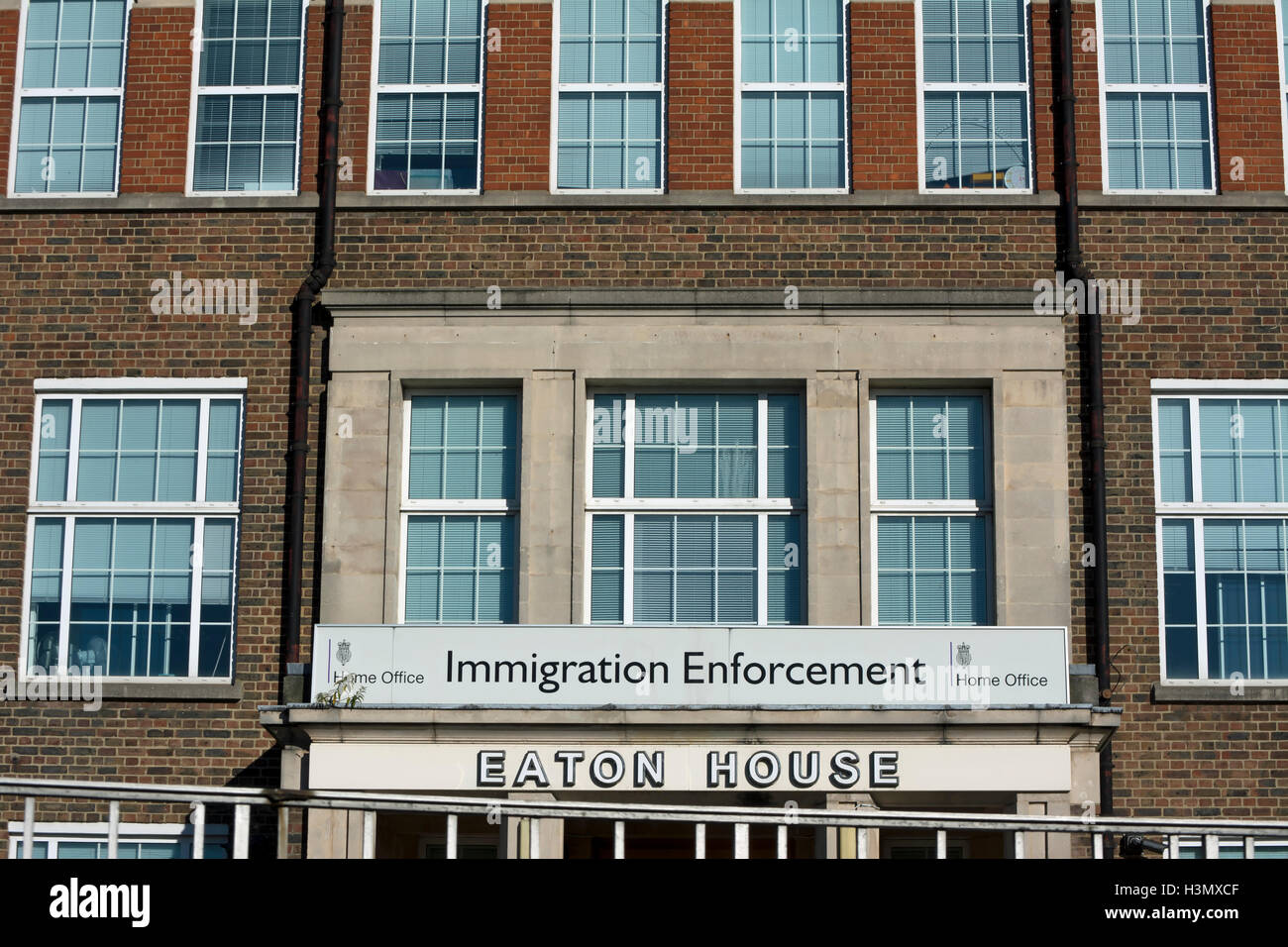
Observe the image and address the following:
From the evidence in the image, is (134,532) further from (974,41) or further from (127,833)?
(974,41)

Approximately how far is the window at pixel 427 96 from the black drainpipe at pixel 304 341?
1.37 ft

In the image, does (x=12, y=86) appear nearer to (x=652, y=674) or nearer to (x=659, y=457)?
(x=659, y=457)

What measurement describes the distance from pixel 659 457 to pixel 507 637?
250 cm

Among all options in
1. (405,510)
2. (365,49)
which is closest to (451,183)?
(365,49)

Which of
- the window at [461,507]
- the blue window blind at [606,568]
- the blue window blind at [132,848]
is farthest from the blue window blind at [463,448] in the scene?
the blue window blind at [132,848]

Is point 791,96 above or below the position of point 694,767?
above

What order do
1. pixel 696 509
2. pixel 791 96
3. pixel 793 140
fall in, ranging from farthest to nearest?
pixel 791 96 < pixel 793 140 < pixel 696 509

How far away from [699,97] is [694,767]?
6.41m

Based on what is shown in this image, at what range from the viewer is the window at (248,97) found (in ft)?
57.6

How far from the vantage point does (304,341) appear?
1673 centimetres

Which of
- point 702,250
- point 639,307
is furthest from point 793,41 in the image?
point 639,307

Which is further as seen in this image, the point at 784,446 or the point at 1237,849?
the point at 784,446

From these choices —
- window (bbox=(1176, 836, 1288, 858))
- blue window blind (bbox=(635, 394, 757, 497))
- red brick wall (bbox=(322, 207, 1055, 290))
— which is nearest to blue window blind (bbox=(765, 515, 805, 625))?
blue window blind (bbox=(635, 394, 757, 497))
